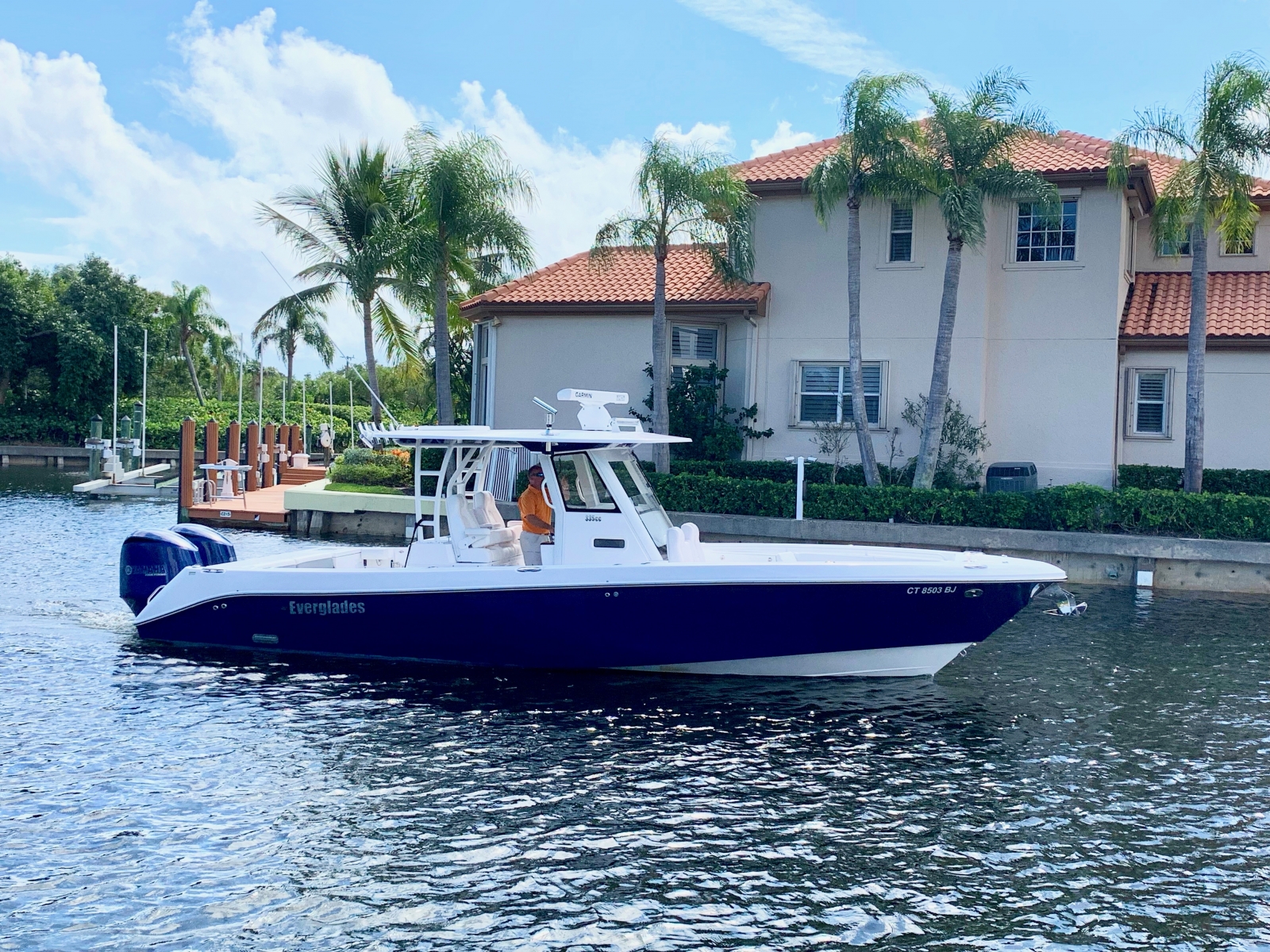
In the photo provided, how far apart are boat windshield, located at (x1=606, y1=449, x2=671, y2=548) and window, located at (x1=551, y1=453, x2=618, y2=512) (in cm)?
23

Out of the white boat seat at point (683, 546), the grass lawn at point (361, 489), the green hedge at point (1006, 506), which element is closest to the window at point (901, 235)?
the green hedge at point (1006, 506)

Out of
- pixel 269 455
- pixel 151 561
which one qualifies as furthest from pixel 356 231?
pixel 151 561

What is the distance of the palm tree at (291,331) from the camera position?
38.1 meters

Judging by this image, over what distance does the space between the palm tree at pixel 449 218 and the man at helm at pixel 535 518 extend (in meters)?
14.9

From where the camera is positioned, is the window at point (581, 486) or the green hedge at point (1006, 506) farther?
the green hedge at point (1006, 506)

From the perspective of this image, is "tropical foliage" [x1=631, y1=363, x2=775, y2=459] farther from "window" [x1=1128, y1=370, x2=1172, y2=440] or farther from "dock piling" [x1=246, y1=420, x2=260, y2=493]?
"dock piling" [x1=246, y1=420, x2=260, y2=493]

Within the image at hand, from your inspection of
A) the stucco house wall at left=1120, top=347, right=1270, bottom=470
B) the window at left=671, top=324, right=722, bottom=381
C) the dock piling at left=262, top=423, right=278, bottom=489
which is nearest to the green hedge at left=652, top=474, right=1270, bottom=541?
the stucco house wall at left=1120, top=347, right=1270, bottom=470

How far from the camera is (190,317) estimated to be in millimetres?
62312

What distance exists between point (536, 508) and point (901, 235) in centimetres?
1488

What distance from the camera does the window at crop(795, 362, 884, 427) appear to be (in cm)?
2439

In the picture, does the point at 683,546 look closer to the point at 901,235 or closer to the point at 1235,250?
the point at 901,235

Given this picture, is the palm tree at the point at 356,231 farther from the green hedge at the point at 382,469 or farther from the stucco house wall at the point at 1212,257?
the stucco house wall at the point at 1212,257

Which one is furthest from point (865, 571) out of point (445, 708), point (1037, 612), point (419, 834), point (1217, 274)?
point (1217, 274)

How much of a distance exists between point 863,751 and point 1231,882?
10.0 ft
